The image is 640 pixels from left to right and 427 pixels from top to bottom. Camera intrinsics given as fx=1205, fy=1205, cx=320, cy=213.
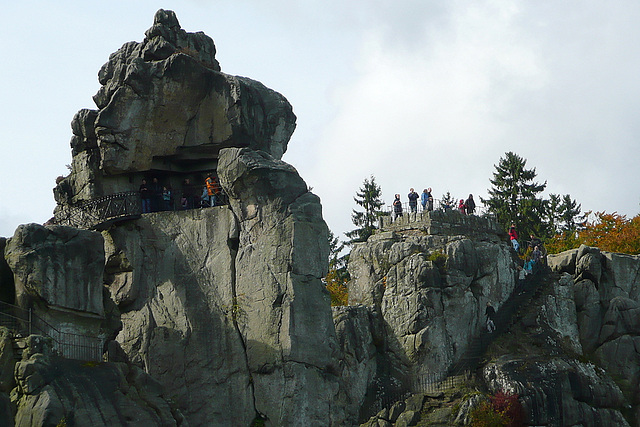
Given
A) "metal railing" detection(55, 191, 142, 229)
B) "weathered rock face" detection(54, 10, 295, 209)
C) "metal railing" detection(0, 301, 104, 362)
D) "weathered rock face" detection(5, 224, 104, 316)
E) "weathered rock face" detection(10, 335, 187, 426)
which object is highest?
"weathered rock face" detection(54, 10, 295, 209)

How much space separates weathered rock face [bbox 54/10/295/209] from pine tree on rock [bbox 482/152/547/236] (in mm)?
37131

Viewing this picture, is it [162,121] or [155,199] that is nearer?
[155,199]

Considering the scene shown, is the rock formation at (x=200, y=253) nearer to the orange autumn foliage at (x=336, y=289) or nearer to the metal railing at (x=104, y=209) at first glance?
the metal railing at (x=104, y=209)

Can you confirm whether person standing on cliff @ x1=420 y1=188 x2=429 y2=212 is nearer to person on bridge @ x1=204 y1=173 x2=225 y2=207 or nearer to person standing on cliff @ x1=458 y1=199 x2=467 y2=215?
person standing on cliff @ x1=458 y1=199 x2=467 y2=215

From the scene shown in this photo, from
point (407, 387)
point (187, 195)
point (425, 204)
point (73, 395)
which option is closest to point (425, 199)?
point (425, 204)

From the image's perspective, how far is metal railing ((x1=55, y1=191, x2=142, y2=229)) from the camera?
36.7 metres

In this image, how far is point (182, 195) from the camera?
1497 inches

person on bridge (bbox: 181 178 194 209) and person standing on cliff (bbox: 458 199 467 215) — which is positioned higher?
person standing on cliff (bbox: 458 199 467 215)

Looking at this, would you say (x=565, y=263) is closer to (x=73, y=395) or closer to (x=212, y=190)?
(x=212, y=190)

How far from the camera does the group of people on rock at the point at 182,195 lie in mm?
36438

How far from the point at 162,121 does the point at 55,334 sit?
9.18m

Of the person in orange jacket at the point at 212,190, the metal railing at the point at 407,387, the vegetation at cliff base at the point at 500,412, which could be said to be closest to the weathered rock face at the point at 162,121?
the person in orange jacket at the point at 212,190

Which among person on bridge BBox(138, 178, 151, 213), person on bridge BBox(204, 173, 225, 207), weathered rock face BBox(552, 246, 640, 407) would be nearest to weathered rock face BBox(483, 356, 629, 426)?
weathered rock face BBox(552, 246, 640, 407)

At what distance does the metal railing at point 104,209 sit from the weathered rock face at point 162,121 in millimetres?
757
